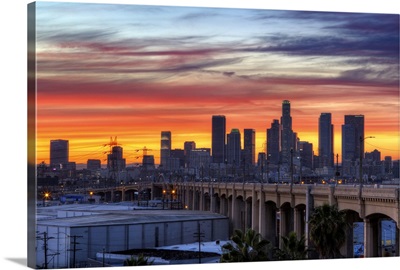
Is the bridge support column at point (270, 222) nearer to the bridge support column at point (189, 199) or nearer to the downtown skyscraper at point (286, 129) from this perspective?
the downtown skyscraper at point (286, 129)

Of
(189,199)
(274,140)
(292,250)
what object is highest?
(274,140)

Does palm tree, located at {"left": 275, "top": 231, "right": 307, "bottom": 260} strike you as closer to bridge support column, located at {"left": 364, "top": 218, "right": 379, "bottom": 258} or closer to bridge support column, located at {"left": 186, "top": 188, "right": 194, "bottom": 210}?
bridge support column, located at {"left": 364, "top": 218, "right": 379, "bottom": 258}

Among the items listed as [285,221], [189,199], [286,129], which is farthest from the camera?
[189,199]


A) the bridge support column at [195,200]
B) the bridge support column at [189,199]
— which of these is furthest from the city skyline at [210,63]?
the bridge support column at [189,199]

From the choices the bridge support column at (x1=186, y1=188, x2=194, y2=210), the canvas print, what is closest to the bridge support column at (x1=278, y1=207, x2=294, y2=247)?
the canvas print

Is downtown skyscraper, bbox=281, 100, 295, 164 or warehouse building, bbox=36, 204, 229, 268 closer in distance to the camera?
downtown skyscraper, bbox=281, 100, 295, 164

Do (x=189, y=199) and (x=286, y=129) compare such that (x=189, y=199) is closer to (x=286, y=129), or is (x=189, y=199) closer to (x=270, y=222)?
(x=270, y=222)

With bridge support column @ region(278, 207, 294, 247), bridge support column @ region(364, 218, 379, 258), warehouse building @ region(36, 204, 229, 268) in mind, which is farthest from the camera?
bridge support column @ region(278, 207, 294, 247)

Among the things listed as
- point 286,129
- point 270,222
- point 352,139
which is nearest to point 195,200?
point 352,139
